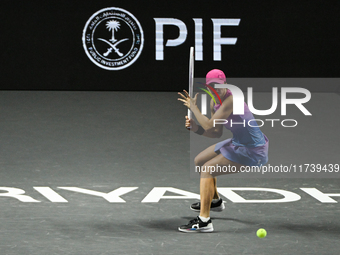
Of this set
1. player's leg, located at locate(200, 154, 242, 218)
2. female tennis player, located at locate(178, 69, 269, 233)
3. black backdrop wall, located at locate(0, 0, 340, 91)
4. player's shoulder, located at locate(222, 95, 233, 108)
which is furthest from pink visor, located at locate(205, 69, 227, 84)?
black backdrop wall, located at locate(0, 0, 340, 91)

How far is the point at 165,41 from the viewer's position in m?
15.8

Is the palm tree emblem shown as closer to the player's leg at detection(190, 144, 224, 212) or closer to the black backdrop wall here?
the black backdrop wall

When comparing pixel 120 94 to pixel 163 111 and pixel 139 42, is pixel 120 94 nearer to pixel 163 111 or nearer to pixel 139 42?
pixel 139 42

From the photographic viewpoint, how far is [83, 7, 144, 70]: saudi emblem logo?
15734 millimetres

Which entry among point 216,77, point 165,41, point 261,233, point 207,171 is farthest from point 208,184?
point 165,41

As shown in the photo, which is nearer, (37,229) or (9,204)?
(37,229)

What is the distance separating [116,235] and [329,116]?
26.1 ft

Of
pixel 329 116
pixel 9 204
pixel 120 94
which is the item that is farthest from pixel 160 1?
pixel 9 204

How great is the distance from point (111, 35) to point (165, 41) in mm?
1298

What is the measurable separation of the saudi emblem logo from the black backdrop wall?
66mm

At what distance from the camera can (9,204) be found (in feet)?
23.6

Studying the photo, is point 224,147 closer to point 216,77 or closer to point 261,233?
point 216,77

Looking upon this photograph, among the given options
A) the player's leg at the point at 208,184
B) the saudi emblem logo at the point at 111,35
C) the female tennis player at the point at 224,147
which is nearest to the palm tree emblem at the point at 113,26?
the saudi emblem logo at the point at 111,35

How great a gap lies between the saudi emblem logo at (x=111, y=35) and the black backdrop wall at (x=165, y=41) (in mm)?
66
